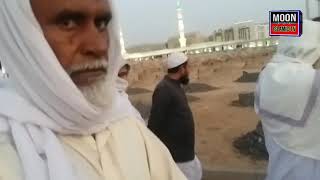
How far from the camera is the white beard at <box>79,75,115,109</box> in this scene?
1380mm

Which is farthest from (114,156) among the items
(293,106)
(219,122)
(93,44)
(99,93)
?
(219,122)

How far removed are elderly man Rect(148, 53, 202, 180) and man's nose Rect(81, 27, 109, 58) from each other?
120 inches

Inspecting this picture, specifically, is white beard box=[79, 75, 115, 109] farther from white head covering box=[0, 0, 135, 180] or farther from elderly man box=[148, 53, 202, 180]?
elderly man box=[148, 53, 202, 180]

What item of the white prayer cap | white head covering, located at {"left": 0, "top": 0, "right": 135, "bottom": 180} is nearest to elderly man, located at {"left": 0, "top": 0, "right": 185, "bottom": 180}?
white head covering, located at {"left": 0, "top": 0, "right": 135, "bottom": 180}

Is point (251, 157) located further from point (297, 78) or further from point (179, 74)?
point (297, 78)

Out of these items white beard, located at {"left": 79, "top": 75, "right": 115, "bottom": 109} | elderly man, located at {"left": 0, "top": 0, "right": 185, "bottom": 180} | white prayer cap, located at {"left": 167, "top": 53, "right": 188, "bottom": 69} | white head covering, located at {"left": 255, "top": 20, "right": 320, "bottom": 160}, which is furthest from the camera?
white prayer cap, located at {"left": 167, "top": 53, "right": 188, "bottom": 69}

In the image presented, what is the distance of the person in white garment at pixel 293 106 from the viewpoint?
3.18 meters

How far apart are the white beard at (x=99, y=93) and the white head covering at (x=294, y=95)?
1.98 m

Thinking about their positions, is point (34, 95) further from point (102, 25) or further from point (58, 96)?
point (102, 25)

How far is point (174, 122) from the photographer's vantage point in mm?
4449

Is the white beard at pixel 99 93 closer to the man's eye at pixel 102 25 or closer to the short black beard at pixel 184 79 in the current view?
the man's eye at pixel 102 25

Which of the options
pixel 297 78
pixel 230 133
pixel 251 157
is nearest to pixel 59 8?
pixel 297 78

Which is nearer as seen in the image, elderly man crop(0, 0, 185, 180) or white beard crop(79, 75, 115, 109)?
elderly man crop(0, 0, 185, 180)

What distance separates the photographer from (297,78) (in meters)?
3.21
